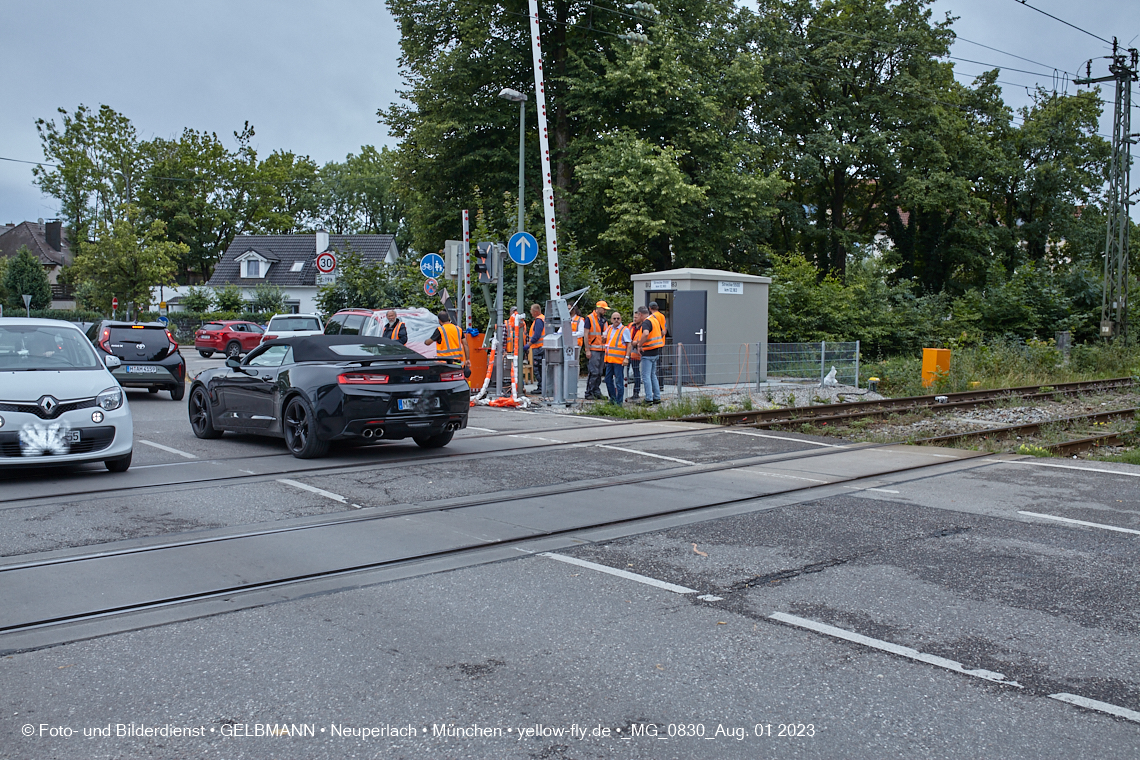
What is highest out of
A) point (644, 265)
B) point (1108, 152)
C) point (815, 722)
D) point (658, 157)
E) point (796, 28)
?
point (796, 28)

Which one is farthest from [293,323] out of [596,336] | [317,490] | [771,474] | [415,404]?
[771,474]

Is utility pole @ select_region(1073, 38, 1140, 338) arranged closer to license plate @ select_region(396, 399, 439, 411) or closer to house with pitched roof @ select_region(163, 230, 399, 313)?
license plate @ select_region(396, 399, 439, 411)

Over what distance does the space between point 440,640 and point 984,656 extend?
2512mm

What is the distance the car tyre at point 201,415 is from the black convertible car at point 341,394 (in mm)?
564

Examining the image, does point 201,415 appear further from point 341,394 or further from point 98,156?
point 98,156

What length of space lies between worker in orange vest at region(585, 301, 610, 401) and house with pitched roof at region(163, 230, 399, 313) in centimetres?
4781

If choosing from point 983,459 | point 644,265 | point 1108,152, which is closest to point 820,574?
point 983,459

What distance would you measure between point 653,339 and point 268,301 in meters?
44.4

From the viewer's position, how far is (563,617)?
4.82 metres

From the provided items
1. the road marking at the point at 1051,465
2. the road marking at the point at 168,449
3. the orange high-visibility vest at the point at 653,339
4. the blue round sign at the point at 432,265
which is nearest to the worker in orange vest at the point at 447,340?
the orange high-visibility vest at the point at 653,339

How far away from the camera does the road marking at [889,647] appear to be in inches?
161

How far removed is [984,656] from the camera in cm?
431

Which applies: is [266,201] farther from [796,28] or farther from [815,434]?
[815,434]

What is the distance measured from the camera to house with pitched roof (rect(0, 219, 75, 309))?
274 feet
